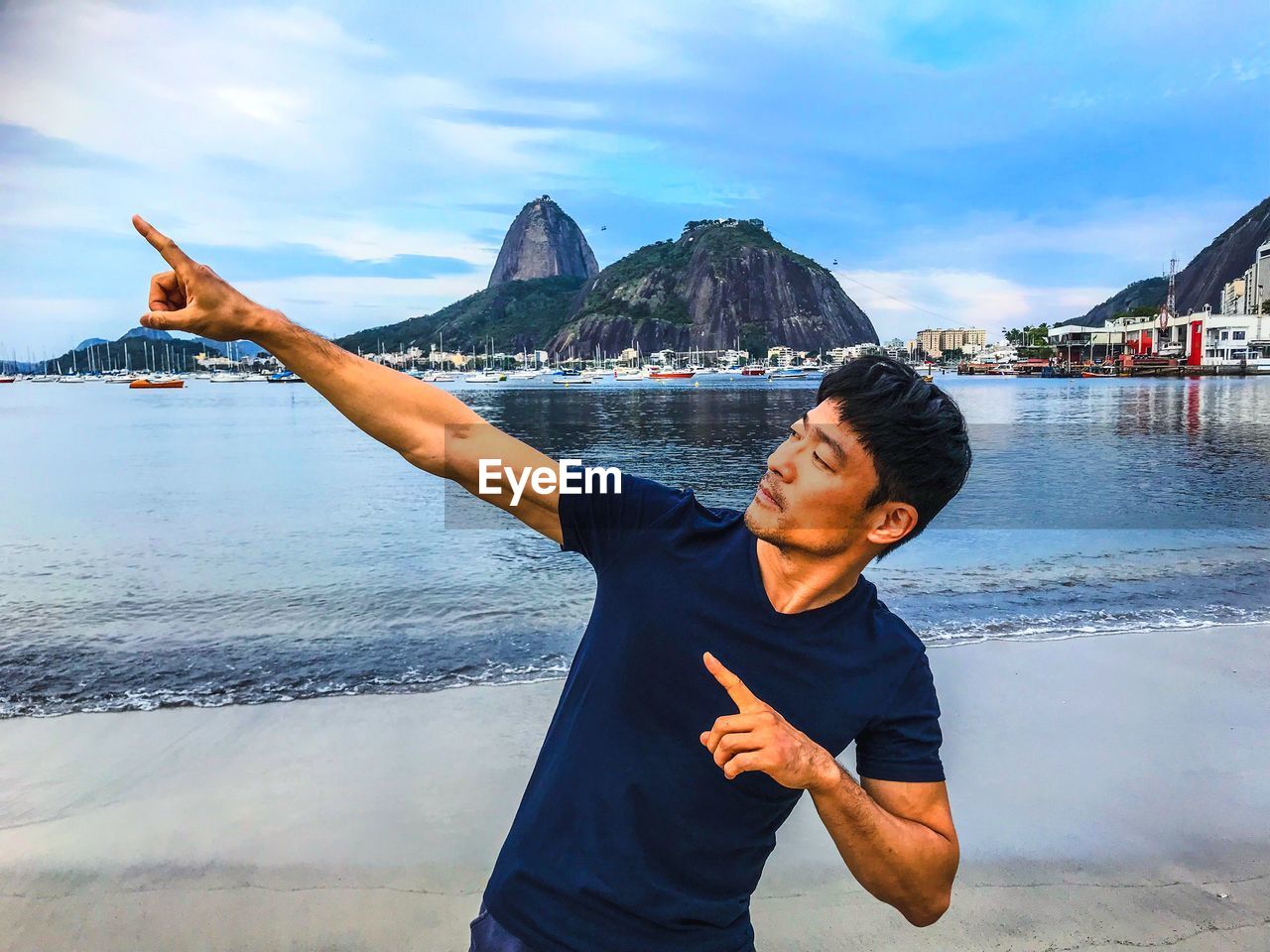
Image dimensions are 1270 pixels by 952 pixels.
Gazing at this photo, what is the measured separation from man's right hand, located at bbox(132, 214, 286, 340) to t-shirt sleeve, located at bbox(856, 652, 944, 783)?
1.56 m

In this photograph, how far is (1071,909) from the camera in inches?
150

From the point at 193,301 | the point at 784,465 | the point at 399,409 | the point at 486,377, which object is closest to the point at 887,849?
the point at 784,465

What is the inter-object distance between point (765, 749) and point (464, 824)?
11.5 ft

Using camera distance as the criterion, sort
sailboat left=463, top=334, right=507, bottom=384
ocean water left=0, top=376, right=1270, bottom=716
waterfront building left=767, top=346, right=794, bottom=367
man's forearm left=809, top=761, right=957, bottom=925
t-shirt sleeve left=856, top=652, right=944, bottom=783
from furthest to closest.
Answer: waterfront building left=767, top=346, right=794, bottom=367
sailboat left=463, top=334, right=507, bottom=384
ocean water left=0, top=376, right=1270, bottom=716
t-shirt sleeve left=856, top=652, right=944, bottom=783
man's forearm left=809, top=761, right=957, bottom=925

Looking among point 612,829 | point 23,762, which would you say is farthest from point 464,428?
point 23,762

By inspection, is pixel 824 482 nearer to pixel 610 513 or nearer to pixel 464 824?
pixel 610 513

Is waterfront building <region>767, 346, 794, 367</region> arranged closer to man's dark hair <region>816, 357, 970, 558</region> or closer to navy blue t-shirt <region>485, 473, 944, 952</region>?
man's dark hair <region>816, 357, 970, 558</region>

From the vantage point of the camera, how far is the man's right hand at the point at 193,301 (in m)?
1.87

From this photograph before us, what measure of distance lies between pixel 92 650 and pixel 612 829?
334 inches

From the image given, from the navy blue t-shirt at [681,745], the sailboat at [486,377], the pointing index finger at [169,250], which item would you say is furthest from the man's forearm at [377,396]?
the sailboat at [486,377]

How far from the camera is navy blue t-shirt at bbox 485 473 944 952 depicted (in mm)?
1677

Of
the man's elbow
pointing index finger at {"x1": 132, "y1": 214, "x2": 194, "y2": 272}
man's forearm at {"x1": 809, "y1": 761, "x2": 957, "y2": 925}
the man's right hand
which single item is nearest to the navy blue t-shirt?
man's forearm at {"x1": 809, "y1": 761, "x2": 957, "y2": 925}

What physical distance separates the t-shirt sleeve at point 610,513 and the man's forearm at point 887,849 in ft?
2.02

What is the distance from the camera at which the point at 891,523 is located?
196cm
